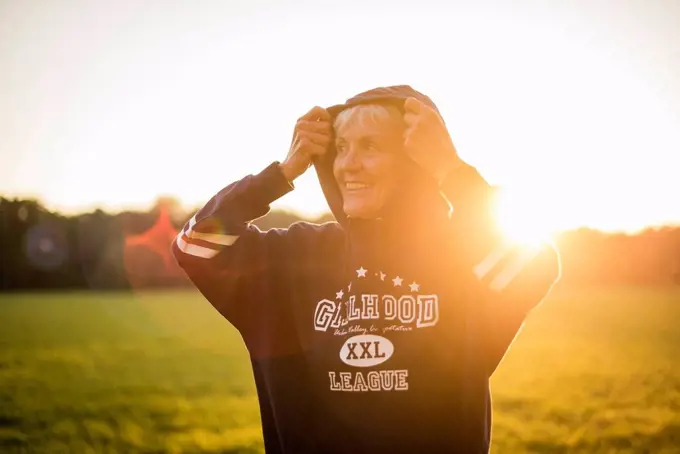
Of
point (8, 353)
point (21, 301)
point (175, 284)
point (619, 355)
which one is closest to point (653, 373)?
point (619, 355)

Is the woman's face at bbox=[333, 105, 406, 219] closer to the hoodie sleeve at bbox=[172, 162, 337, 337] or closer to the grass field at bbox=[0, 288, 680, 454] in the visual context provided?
the hoodie sleeve at bbox=[172, 162, 337, 337]

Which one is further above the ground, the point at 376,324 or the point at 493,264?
the point at 493,264

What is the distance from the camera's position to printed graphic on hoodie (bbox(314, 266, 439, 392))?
8.96 ft

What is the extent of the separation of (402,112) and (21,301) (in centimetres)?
3726

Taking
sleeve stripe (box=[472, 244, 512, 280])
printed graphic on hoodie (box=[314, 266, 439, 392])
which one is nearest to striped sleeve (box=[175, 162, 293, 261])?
printed graphic on hoodie (box=[314, 266, 439, 392])

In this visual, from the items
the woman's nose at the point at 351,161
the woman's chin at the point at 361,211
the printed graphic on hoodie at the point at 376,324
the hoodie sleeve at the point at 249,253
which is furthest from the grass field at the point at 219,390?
the woman's nose at the point at 351,161

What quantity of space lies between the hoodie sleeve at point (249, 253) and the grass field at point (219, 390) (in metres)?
4.54

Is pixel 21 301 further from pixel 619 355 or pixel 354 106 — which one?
pixel 354 106

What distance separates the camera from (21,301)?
36.5 m

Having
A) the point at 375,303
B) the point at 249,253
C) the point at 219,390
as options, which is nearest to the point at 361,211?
the point at 375,303

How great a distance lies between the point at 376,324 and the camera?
2.79 meters

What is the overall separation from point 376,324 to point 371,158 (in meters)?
0.62

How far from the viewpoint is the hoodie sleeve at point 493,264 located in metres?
2.69

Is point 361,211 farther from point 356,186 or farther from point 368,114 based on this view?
point 368,114
